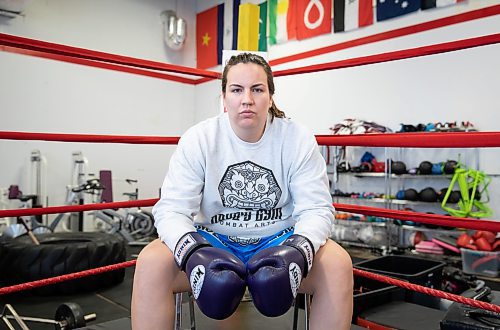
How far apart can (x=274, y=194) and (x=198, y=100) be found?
580 cm

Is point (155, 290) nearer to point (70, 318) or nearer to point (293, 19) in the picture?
point (70, 318)

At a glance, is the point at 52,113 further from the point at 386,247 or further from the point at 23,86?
the point at 386,247

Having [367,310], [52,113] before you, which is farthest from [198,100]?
[367,310]

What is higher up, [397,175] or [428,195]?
[397,175]

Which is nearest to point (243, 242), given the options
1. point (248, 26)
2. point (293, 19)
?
point (248, 26)

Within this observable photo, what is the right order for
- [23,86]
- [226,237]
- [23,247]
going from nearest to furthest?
[226,237] < [23,247] < [23,86]

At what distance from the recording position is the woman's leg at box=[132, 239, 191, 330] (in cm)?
101

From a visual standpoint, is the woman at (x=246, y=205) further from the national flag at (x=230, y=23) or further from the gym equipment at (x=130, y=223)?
the national flag at (x=230, y=23)

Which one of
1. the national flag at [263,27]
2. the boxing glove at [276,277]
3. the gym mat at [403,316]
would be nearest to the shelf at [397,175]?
the national flag at [263,27]

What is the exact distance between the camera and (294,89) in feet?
18.5

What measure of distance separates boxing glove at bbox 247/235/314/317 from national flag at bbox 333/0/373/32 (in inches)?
173

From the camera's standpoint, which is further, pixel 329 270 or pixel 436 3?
pixel 436 3

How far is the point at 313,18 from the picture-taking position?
17.4 ft

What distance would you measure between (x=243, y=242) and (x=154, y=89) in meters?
5.41
